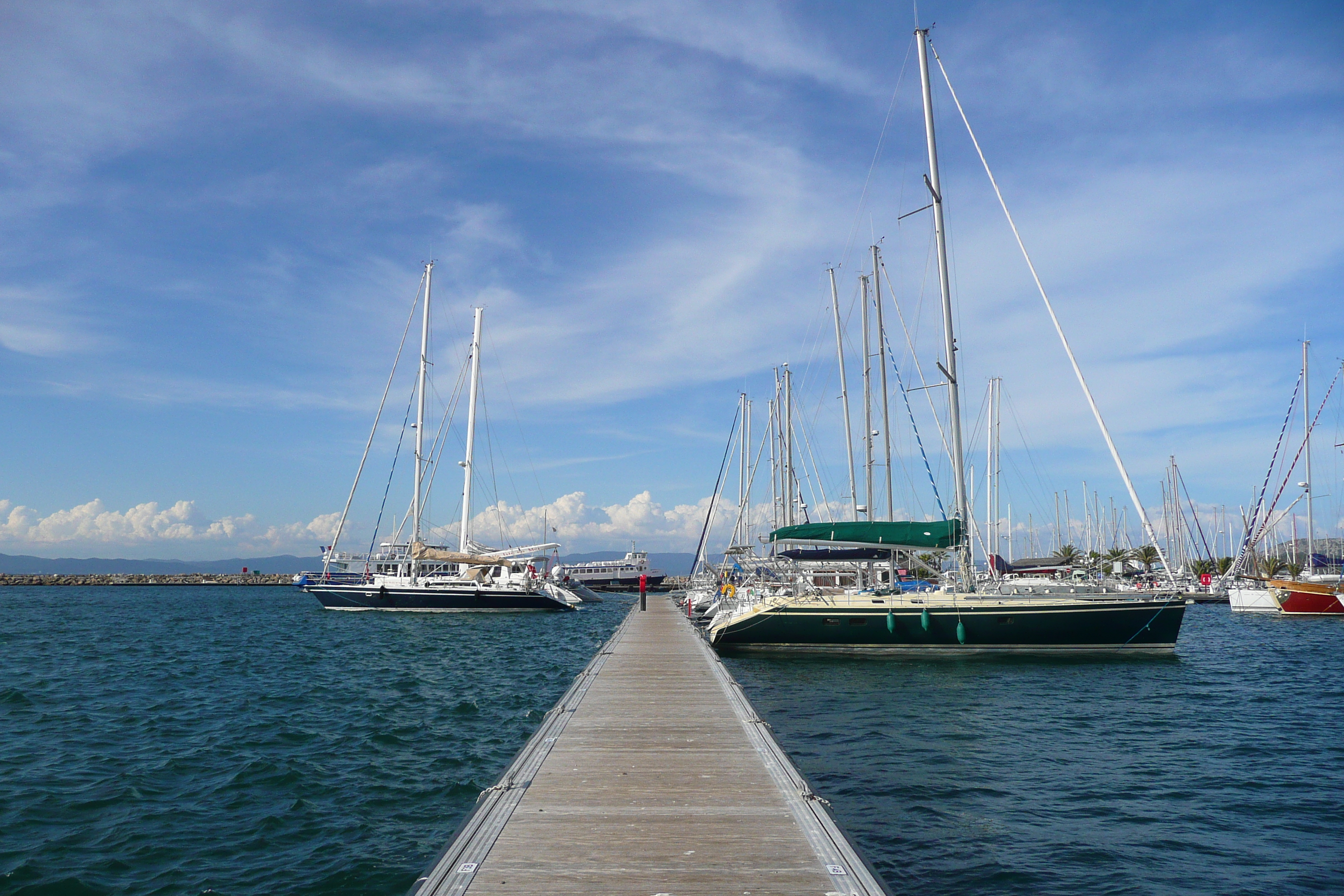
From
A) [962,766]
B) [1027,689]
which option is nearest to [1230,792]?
[962,766]

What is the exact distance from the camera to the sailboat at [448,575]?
42.3 metres

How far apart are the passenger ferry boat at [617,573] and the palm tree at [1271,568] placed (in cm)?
5083

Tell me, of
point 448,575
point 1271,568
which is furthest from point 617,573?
point 1271,568

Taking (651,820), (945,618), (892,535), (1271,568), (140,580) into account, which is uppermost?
(892,535)

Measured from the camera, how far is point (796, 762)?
1200cm

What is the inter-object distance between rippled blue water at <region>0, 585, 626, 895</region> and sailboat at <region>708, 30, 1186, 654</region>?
6724 mm

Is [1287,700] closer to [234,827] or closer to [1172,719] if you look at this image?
[1172,719]

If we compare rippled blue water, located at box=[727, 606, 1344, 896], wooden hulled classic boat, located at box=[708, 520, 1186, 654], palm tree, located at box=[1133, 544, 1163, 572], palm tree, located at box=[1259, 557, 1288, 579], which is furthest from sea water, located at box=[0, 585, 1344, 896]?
palm tree, located at box=[1133, 544, 1163, 572]

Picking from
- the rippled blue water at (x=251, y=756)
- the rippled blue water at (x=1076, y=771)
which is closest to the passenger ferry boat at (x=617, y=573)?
the rippled blue water at (x=251, y=756)

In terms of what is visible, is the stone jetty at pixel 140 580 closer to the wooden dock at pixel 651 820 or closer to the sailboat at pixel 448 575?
the sailboat at pixel 448 575

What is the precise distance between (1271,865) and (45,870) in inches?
482

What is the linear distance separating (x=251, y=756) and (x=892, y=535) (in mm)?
16942

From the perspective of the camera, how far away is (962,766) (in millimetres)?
11688

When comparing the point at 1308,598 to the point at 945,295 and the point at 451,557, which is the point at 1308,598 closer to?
the point at 945,295
